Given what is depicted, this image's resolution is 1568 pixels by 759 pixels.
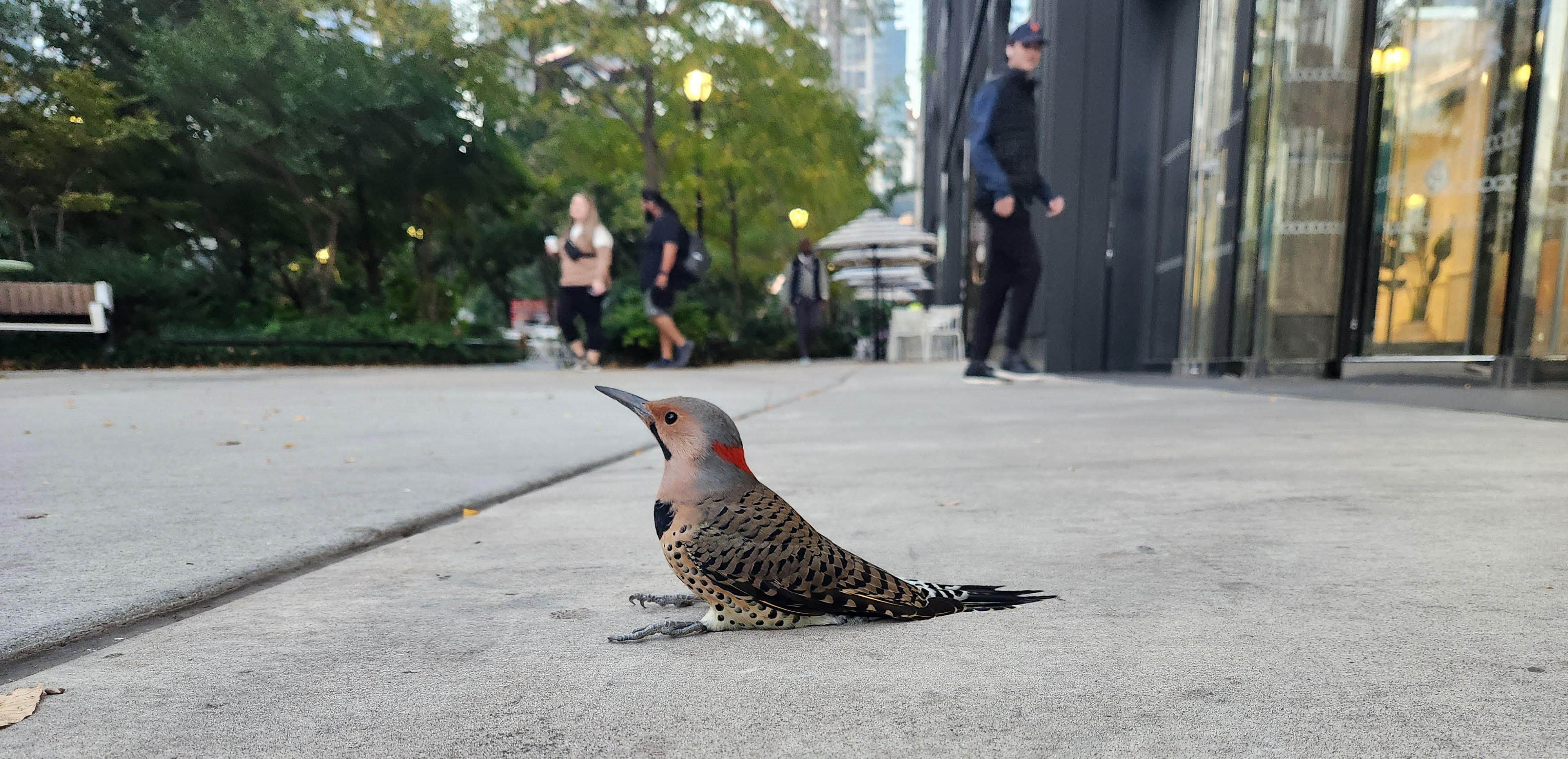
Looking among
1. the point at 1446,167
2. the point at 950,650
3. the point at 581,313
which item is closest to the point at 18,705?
the point at 950,650

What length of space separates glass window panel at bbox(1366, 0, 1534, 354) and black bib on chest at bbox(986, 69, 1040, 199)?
269 centimetres

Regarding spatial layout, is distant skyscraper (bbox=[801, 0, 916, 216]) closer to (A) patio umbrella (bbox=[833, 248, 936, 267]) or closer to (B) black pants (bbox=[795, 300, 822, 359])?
(A) patio umbrella (bbox=[833, 248, 936, 267])

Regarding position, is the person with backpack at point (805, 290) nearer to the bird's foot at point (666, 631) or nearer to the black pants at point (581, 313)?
the black pants at point (581, 313)

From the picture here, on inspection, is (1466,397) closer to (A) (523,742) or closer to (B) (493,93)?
(A) (523,742)

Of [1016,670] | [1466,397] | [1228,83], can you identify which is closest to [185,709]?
[1016,670]

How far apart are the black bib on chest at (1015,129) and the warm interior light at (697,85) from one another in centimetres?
728

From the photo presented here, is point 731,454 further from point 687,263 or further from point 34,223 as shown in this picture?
point 34,223

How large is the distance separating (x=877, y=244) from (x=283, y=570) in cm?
1478

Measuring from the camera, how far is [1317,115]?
21.7 feet

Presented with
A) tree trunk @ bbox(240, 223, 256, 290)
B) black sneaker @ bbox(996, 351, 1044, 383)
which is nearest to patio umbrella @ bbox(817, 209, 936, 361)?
black sneaker @ bbox(996, 351, 1044, 383)

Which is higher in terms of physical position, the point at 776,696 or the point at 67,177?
the point at 67,177

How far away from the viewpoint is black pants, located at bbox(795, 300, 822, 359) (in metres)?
15.1

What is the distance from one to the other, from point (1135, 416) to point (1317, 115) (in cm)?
413

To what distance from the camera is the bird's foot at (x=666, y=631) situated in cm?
122
